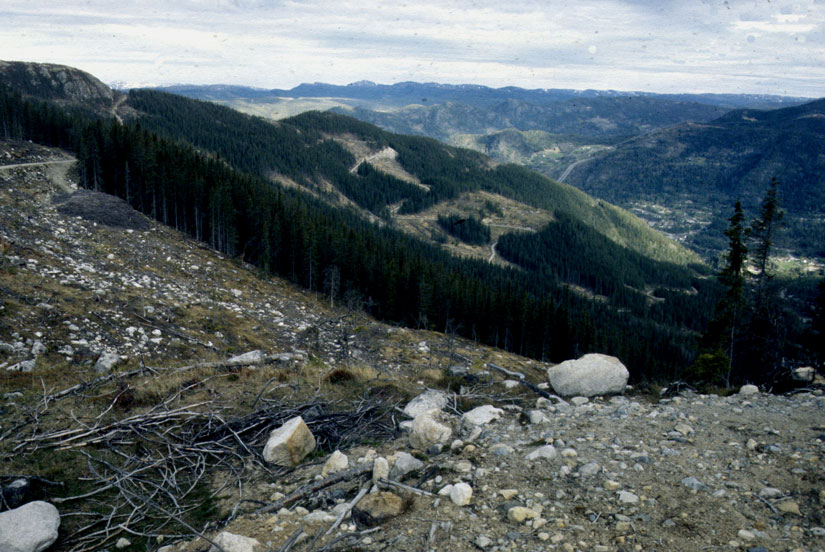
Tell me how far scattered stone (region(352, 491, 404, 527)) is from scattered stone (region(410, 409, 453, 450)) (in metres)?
2.78

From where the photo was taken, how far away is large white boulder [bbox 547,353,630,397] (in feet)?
56.6

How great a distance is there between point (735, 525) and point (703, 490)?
1183 millimetres

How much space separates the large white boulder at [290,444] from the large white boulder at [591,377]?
1063 cm

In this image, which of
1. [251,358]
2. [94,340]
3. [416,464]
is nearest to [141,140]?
[94,340]

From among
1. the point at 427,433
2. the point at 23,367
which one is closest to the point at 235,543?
the point at 427,433

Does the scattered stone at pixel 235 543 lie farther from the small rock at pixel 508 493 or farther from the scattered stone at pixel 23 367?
the scattered stone at pixel 23 367

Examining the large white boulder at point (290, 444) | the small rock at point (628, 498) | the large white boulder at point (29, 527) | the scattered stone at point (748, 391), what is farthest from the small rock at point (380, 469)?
the scattered stone at point (748, 391)

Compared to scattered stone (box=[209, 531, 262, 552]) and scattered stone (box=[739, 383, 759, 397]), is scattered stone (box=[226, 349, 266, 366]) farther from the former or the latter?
scattered stone (box=[739, 383, 759, 397])

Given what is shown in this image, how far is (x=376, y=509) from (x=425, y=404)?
6.20 metres

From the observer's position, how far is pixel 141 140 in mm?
70125

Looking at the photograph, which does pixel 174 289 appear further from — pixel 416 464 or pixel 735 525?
pixel 735 525

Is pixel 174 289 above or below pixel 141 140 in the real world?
below

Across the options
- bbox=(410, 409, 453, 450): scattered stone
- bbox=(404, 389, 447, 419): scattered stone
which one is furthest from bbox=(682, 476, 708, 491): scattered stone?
bbox=(404, 389, 447, 419): scattered stone

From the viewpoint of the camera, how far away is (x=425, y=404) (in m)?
14.6
